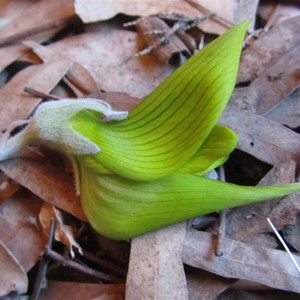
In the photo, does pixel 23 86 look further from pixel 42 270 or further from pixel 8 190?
pixel 42 270

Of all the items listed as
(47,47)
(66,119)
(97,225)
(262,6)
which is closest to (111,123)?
(66,119)

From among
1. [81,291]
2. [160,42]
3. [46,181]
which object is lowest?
[81,291]

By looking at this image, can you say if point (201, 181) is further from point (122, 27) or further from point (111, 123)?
point (122, 27)

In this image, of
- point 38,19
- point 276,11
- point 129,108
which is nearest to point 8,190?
point 129,108

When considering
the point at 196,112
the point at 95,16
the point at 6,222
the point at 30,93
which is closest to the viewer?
the point at 196,112

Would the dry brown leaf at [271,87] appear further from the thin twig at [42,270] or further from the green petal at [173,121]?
the thin twig at [42,270]

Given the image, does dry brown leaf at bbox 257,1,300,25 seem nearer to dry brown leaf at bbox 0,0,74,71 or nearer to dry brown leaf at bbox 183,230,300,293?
dry brown leaf at bbox 0,0,74,71

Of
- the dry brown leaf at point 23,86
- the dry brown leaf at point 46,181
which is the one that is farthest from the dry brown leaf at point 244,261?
the dry brown leaf at point 23,86

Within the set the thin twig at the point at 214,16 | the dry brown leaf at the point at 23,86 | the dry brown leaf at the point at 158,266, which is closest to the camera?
the dry brown leaf at the point at 158,266
